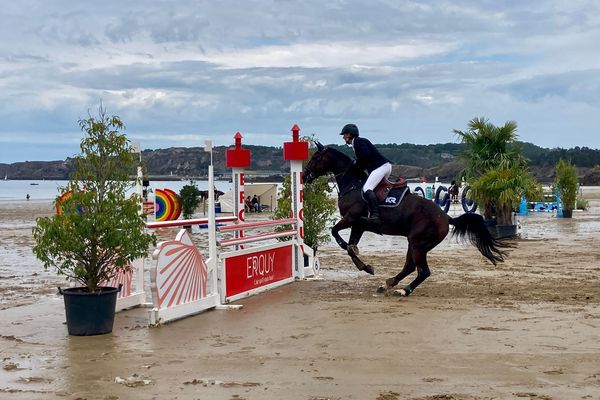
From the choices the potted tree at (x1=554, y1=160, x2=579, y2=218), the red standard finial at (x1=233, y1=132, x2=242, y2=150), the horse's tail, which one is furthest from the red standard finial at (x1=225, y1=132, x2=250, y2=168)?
the potted tree at (x1=554, y1=160, x2=579, y2=218)

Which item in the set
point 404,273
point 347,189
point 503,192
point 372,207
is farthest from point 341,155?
point 503,192

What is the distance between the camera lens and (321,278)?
43.5 ft

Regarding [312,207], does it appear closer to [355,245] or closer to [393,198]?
[355,245]

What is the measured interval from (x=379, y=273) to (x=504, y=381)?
25.2ft

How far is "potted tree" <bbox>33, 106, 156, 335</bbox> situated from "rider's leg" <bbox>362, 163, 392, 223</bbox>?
138 inches

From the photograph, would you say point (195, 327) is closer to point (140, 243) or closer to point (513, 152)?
point (140, 243)

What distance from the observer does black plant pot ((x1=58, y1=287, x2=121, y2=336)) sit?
835 centimetres

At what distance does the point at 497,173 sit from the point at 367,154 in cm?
1049

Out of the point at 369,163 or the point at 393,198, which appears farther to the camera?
the point at 369,163

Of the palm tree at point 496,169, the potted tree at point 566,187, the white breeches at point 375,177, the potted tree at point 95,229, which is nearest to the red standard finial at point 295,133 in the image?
the white breeches at point 375,177

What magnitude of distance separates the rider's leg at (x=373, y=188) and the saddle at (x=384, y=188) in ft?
0.41

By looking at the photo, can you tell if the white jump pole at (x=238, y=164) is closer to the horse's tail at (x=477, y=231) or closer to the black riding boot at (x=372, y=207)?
the black riding boot at (x=372, y=207)

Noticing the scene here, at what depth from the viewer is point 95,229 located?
8305 mm

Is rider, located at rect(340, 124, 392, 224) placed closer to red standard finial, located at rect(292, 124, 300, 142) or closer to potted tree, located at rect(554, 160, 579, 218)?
red standard finial, located at rect(292, 124, 300, 142)
